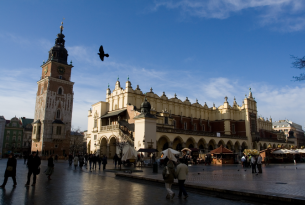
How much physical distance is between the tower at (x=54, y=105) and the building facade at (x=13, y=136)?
27.3 meters

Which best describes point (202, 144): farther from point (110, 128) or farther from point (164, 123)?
point (110, 128)

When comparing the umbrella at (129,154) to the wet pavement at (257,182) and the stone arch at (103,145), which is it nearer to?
the wet pavement at (257,182)

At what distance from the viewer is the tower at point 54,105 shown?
5375 cm

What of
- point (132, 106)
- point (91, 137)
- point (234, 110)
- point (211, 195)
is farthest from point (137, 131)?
point (234, 110)

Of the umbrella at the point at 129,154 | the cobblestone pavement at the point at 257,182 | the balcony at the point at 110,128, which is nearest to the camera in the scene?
the cobblestone pavement at the point at 257,182

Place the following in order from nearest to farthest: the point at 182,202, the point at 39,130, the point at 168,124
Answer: the point at 182,202
the point at 168,124
the point at 39,130

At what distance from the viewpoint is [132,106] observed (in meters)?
43.2

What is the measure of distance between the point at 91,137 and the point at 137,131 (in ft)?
64.8

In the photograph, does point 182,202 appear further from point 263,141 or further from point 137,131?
point 263,141

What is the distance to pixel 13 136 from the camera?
7838 centimetres

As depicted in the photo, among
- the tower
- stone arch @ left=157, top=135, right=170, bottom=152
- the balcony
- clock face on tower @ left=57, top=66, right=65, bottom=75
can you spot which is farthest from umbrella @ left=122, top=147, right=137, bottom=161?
clock face on tower @ left=57, top=66, right=65, bottom=75

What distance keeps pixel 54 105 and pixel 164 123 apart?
86.5ft

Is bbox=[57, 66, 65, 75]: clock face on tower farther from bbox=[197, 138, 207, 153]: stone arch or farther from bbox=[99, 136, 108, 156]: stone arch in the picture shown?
bbox=[197, 138, 207, 153]: stone arch

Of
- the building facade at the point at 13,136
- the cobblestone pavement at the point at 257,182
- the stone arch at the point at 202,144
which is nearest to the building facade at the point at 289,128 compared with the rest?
the stone arch at the point at 202,144
